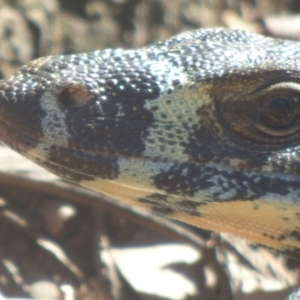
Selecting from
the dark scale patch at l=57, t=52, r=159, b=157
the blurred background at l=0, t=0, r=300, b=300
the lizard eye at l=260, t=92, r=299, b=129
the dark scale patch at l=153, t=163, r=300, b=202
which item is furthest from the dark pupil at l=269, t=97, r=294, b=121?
the blurred background at l=0, t=0, r=300, b=300

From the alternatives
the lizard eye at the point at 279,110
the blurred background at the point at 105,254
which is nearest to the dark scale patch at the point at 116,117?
the lizard eye at the point at 279,110

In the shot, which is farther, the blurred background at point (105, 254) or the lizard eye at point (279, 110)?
the blurred background at point (105, 254)

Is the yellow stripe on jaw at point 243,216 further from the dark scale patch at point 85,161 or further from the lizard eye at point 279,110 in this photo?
the lizard eye at point 279,110

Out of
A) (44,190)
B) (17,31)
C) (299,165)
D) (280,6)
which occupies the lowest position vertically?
(44,190)

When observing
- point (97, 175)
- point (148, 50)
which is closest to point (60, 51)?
point (148, 50)

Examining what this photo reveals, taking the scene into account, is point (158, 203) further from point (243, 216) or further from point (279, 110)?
point (279, 110)

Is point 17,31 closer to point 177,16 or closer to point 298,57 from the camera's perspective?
point 177,16

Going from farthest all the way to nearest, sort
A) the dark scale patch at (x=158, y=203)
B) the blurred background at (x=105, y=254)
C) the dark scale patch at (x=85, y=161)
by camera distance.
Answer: the blurred background at (x=105, y=254), the dark scale patch at (x=158, y=203), the dark scale patch at (x=85, y=161)
